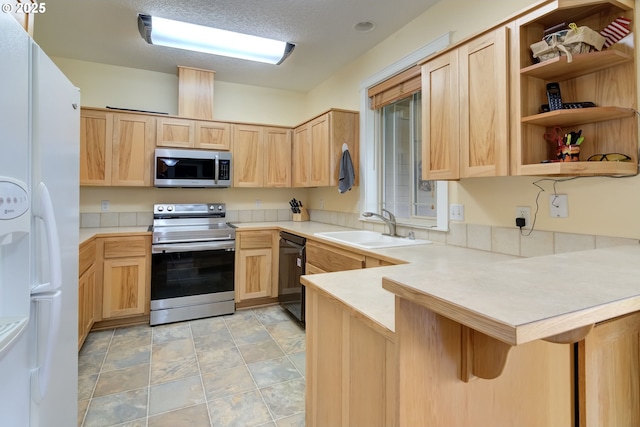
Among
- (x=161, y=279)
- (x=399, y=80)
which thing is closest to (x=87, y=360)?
(x=161, y=279)

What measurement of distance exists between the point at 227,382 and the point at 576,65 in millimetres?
2518

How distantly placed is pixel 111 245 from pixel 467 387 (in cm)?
308

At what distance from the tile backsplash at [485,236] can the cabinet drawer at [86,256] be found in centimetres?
69

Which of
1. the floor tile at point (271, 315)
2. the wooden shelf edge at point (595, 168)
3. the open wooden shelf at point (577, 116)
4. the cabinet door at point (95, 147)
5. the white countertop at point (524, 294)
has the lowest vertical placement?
the floor tile at point (271, 315)

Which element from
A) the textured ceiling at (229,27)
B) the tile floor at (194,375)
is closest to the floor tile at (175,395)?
the tile floor at (194,375)

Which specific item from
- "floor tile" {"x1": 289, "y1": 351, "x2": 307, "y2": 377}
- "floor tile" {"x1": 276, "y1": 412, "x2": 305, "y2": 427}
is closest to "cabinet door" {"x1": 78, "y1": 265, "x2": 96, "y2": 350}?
"floor tile" {"x1": 289, "y1": 351, "x2": 307, "y2": 377}

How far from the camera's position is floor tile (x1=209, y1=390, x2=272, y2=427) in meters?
1.73

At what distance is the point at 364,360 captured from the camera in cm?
99

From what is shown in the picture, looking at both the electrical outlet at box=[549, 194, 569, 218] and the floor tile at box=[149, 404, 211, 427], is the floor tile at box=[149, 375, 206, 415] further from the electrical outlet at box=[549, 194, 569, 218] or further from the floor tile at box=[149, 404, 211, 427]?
the electrical outlet at box=[549, 194, 569, 218]

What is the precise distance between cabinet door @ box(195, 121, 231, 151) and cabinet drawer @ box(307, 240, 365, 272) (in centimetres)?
160

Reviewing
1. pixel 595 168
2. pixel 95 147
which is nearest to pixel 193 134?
pixel 95 147

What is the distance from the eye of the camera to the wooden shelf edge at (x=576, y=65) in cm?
Answer: 132

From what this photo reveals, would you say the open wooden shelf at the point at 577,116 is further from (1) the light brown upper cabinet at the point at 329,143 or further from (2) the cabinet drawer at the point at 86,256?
(2) the cabinet drawer at the point at 86,256

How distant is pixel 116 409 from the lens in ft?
5.98
